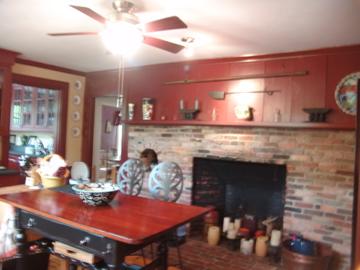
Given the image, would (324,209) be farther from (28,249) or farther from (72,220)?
(28,249)

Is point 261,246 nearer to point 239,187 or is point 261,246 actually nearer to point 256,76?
point 239,187

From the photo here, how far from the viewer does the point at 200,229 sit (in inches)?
168

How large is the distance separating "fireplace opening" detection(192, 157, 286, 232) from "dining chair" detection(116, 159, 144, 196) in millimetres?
1167

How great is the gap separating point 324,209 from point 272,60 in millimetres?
1714

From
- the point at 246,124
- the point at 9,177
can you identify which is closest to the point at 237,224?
the point at 246,124

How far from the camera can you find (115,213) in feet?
6.72

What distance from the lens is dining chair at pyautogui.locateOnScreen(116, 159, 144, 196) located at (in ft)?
10.2

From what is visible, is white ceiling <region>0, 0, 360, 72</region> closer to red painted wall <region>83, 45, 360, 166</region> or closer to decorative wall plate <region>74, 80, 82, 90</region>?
red painted wall <region>83, 45, 360, 166</region>

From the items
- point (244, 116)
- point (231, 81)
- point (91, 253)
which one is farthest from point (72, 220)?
point (231, 81)

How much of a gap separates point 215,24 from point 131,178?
1655mm

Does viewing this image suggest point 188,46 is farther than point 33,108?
No

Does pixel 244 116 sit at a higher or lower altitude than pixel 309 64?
lower

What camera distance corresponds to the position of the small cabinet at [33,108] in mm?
5793

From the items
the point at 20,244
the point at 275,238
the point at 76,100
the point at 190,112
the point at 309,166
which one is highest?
the point at 76,100
